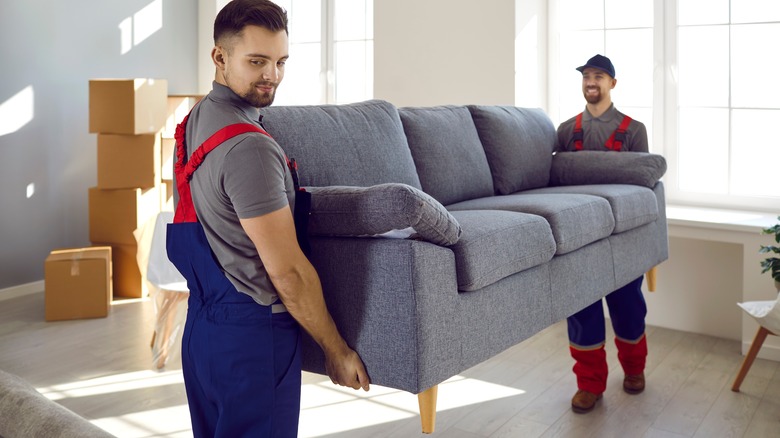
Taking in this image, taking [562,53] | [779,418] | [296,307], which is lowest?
[779,418]

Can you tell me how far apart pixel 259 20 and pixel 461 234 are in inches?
32.4

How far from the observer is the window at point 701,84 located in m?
4.23

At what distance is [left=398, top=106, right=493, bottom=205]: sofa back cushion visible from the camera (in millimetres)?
3029

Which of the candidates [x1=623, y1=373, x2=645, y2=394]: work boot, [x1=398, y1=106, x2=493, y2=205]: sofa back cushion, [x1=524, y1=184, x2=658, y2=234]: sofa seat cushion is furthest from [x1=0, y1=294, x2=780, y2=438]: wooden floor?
[x1=398, y1=106, x2=493, y2=205]: sofa back cushion

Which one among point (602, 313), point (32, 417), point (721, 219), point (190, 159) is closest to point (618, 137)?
point (721, 219)

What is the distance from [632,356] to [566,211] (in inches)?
34.1

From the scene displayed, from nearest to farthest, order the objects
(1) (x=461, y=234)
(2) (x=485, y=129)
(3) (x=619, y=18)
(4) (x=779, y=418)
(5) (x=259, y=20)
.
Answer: (5) (x=259, y=20)
(1) (x=461, y=234)
(4) (x=779, y=418)
(2) (x=485, y=129)
(3) (x=619, y=18)

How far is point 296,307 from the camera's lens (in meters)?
1.71

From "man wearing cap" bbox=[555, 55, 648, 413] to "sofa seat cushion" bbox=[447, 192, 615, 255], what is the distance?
0.41m

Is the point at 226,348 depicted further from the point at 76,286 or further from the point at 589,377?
the point at 76,286

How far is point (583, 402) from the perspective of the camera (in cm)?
312

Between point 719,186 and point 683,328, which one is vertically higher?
point 719,186

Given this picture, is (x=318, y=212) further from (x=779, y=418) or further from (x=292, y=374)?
(x=779, y=418)

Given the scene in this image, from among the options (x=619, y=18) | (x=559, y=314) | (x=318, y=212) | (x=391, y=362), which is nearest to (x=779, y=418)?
(x=559, y=314)
